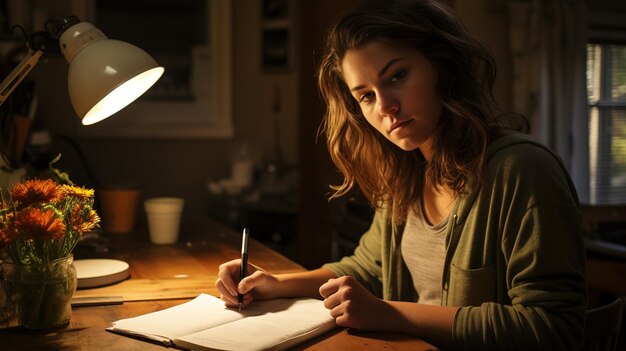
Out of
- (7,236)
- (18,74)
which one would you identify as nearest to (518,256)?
(7,236)

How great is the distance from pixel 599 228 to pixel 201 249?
7.04 feet

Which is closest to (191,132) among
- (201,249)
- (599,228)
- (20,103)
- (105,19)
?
(105,19)

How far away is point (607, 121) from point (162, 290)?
364cm

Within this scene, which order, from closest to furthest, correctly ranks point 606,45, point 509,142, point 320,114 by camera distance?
point 509,142, point 320,114, point 606,45

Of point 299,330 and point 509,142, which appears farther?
point 509,142

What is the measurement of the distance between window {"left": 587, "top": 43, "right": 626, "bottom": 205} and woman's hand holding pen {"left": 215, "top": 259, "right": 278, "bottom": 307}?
11.1 feet

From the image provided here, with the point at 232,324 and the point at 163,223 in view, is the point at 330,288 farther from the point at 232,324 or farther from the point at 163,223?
the point at 163,223

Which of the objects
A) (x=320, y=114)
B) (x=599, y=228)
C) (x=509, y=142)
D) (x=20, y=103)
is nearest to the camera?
(x=509, y=142)

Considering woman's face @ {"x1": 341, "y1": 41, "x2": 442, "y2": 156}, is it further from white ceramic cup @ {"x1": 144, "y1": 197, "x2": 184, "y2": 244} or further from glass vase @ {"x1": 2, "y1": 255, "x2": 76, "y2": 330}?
white ceramic cup @ {"x1": 144, "y1": 197, "x2": 184, "y2": 244}

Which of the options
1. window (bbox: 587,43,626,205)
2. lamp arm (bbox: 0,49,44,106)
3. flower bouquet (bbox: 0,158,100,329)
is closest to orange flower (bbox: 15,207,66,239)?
flower bouquet (bbox: 0,158,100,329)

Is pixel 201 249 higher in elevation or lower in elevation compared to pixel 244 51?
lower

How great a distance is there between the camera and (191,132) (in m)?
3.80

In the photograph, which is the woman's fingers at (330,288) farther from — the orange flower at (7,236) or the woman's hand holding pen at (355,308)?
the orange flower at (7,236)

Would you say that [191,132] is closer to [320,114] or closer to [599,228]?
[320,114]
